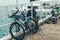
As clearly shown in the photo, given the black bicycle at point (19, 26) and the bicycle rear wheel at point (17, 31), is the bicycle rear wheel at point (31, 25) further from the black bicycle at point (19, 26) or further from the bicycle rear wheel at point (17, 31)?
the bicycle rear wheel at point (17, 31)

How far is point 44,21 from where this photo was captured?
27.1 ft

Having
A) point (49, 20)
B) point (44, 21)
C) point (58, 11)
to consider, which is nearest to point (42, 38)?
point (44, 21)

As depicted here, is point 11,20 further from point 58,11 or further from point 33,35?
point 58,11

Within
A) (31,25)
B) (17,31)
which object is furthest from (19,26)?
(31,25)

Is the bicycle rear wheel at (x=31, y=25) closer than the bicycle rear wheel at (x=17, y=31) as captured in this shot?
No

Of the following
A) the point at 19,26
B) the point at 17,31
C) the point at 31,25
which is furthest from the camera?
the point at 31,25

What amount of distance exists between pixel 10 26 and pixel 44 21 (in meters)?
3.28

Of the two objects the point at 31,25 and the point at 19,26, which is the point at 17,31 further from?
the point at 31,25

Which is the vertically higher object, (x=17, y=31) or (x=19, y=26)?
(x=19, y=26)

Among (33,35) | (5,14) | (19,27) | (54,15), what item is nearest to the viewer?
(5,14)

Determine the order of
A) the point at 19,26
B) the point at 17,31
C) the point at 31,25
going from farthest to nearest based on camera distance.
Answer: the point at 31,25 < the point at 17,31 < the point at 19,26

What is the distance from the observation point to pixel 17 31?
18.6 feet

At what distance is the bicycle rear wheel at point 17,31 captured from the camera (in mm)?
5267

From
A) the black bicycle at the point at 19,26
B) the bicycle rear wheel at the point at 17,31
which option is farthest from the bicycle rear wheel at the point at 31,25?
the bicycle rear wheel at the point at 17,31
